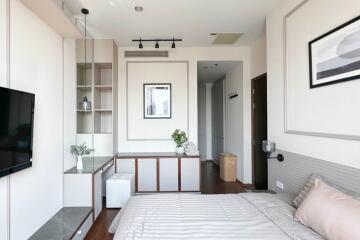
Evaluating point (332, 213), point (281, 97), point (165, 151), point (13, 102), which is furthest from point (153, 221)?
point (165, 151)

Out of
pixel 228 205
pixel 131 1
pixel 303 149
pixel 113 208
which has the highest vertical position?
pixel 131 1

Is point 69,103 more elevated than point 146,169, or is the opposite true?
point 69,103

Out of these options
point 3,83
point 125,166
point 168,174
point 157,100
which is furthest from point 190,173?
point 3,83

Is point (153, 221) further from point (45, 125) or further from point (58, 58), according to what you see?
point (58, 58)

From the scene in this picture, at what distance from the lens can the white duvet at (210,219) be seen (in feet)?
4.67

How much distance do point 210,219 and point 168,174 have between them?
236 centimetres

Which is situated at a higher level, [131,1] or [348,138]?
[131,1]

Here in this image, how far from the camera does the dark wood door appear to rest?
4199 millimetres

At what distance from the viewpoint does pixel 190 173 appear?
3.97m

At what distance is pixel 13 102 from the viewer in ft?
5.72

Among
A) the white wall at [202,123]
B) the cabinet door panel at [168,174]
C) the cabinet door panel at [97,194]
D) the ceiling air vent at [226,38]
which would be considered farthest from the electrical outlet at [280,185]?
the white wall at [202,123]

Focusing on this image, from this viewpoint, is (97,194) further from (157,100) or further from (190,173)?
(157,100)

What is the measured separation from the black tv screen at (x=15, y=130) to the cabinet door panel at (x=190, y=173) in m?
2.45

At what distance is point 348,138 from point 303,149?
0.57 meters
